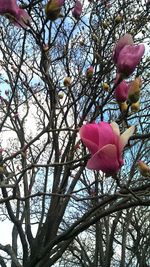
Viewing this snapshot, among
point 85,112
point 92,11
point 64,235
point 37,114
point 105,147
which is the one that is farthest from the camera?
point 37,114

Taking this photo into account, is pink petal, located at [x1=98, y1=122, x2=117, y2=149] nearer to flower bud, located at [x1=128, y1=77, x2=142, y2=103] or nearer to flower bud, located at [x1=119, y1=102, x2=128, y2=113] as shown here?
flower bud, located at [x1=128, y1=77, x2=142, y2=103]

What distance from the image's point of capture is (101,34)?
5.79 metres

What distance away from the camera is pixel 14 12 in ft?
5.95

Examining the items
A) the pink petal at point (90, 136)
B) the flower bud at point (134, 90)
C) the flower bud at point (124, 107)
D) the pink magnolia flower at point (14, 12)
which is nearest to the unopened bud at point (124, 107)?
the flower bud at point (124, 107)

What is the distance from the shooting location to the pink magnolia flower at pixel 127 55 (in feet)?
5.11

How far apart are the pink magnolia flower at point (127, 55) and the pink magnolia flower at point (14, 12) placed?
480 mm

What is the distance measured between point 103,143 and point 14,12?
2.61 feet

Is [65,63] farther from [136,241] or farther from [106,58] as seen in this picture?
[136,241]

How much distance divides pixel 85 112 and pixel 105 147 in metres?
→ 4.62

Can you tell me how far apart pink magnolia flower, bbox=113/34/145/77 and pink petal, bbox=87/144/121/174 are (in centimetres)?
39

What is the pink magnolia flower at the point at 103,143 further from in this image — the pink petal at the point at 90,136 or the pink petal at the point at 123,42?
the pink petal at the point at 123,42

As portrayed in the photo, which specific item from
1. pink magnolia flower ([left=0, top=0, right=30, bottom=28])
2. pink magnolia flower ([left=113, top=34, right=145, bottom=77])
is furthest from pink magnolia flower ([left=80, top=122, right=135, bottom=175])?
pink magnolia flower ([left=0, top=0, right=30, bottom=28])

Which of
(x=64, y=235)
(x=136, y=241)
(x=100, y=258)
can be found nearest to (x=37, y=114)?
(x=100, y=258)

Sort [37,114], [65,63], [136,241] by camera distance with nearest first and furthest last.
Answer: [65,63]
[37,114]
[136,241]
